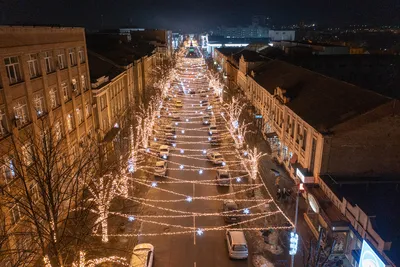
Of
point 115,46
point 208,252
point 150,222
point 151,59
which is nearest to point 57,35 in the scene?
point 150,222

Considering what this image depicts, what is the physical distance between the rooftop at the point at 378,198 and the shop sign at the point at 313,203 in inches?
56.2

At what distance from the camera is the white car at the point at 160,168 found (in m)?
30.8

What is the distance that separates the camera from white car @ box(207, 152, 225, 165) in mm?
33875

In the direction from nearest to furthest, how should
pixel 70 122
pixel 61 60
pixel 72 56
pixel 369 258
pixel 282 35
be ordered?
pixel 369 258 → pixel 61 60 → pixel 70 122 → pixel 72 56 → pixel 282 35

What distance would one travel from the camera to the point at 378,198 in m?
20.0

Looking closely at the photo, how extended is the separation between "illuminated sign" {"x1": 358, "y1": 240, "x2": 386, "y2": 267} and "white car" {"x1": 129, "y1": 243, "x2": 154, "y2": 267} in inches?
450

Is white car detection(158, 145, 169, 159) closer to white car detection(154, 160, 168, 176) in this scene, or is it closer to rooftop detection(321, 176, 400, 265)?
white car detection(154, 160, 168, 176)

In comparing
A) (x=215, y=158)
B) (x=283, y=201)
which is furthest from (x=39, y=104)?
(x=283, y=201)

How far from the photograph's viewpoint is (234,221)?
23516mm

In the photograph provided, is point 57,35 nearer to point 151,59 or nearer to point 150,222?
point 150,222

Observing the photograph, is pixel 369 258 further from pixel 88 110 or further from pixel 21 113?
pixel 88 110

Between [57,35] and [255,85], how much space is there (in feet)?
106

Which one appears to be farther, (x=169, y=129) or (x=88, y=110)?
(x=169, y=129)

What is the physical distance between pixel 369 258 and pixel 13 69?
2129 cm
